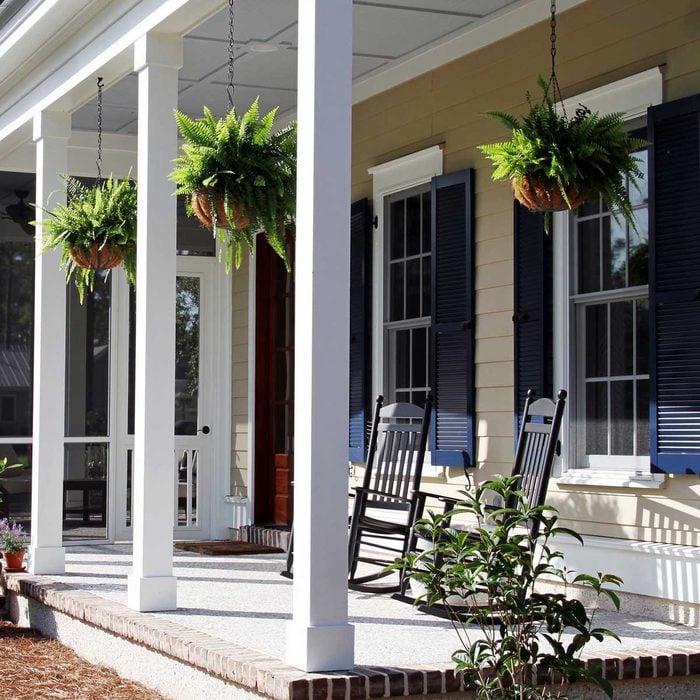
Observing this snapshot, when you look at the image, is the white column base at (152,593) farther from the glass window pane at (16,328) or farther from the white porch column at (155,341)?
the glass window pane at (16,328)

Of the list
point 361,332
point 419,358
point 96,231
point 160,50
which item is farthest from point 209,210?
point 361,332

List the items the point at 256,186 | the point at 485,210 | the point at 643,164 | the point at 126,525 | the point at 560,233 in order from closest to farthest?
the point at 256,186 → the point at 643,164 → the point at 560,233 → the point at 485,210 → the point at 126,525

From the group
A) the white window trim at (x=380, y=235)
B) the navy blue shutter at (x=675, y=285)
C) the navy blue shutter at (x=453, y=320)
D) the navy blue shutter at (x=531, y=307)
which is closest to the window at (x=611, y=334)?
the navy blue shutter at (x=531, y=307)

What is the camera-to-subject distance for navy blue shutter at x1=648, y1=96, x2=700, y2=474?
5.09 meters

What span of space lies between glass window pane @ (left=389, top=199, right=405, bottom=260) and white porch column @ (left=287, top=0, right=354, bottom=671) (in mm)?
3478

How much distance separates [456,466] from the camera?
657 centimetres

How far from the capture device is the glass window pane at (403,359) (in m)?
7.27

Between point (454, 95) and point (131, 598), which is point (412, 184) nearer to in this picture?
point (454, 95)

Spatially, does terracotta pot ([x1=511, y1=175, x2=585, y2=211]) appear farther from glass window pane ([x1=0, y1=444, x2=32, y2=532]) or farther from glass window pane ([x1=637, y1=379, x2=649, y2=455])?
glass window pane ([x1=0, y1=444, x2=32, y2=532])

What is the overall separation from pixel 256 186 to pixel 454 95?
2170 mm

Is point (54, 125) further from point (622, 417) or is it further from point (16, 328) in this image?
point (622, 417)

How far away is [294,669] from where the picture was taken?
12.4ft

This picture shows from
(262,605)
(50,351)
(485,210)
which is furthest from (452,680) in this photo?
(50,351)

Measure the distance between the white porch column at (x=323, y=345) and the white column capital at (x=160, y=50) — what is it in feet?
5.47
